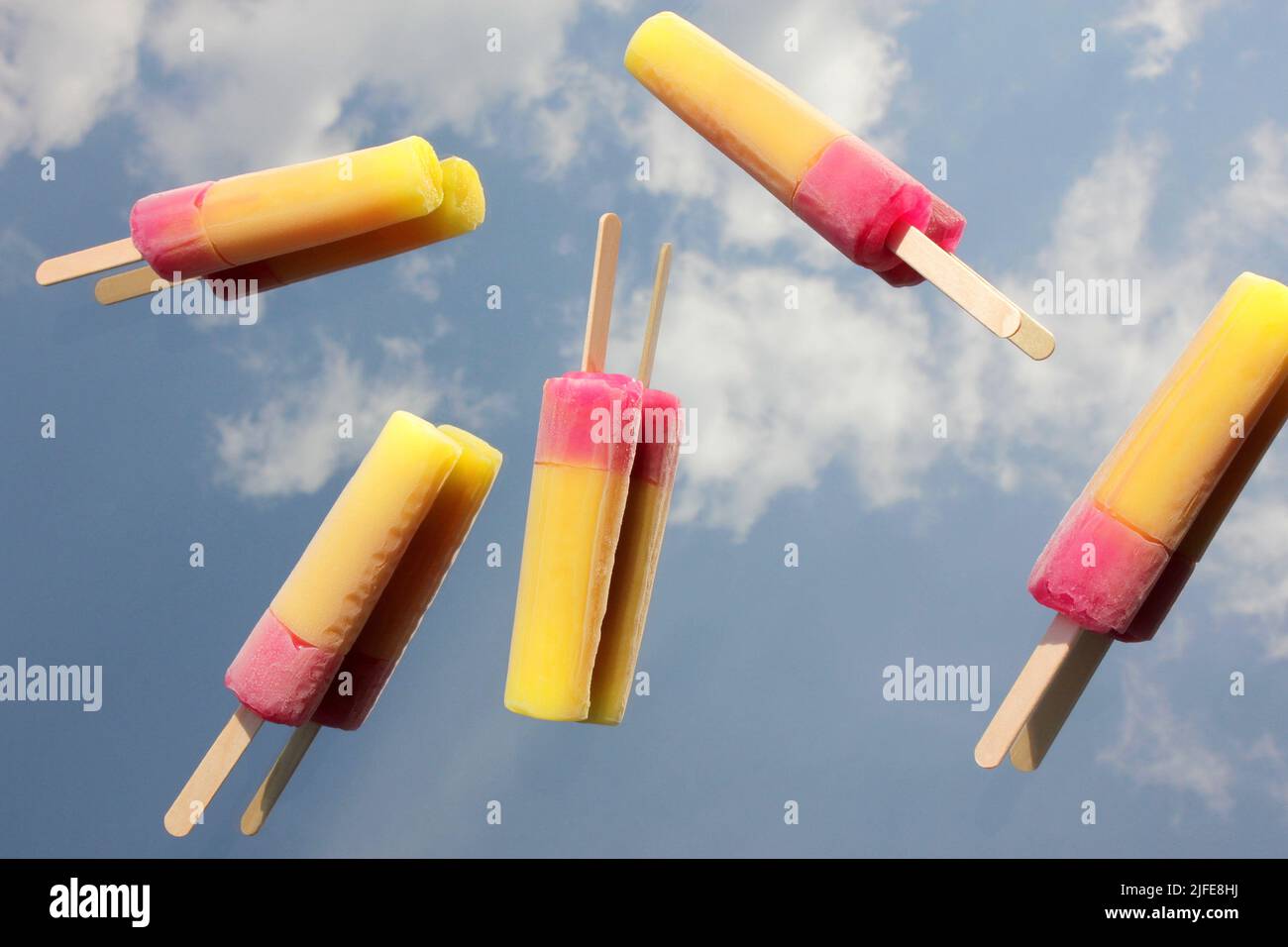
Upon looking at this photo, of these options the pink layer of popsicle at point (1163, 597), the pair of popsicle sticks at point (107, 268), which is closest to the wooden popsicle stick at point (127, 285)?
the pair of popsicle sticks at point (107, 268)

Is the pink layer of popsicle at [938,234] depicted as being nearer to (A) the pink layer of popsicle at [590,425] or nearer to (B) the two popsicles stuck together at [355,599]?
(A) the pink layer of popsicle at [590,425]

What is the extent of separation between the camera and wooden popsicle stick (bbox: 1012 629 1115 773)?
3.65 m

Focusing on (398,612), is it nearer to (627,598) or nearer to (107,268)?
(627,598)

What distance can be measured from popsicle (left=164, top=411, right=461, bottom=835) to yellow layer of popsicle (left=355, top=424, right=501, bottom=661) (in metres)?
0.24

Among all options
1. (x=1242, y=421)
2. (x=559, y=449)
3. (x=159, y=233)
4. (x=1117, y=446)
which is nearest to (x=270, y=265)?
(x=159, y=233)

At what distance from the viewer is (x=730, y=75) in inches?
145

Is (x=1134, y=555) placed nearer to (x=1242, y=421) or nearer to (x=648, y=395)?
(x=1242, y=421)

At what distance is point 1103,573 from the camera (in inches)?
130

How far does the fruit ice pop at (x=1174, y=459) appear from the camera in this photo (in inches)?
128

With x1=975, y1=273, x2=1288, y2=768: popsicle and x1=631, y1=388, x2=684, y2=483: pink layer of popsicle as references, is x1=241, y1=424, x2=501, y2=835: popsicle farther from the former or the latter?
x1=975, y1=273, x2=1288, y2=768: popsicle

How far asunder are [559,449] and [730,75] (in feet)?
3.90

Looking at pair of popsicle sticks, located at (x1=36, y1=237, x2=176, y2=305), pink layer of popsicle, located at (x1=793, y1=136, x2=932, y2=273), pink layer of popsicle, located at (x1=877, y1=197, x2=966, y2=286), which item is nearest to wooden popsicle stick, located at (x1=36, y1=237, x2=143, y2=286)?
pair of popsicle sticks, located at (x1=36, y1=237, x2=176, y2=305)

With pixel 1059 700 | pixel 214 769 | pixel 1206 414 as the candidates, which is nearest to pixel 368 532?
pixel 214 769

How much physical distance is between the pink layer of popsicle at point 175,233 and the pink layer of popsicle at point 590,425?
1.24 meters
